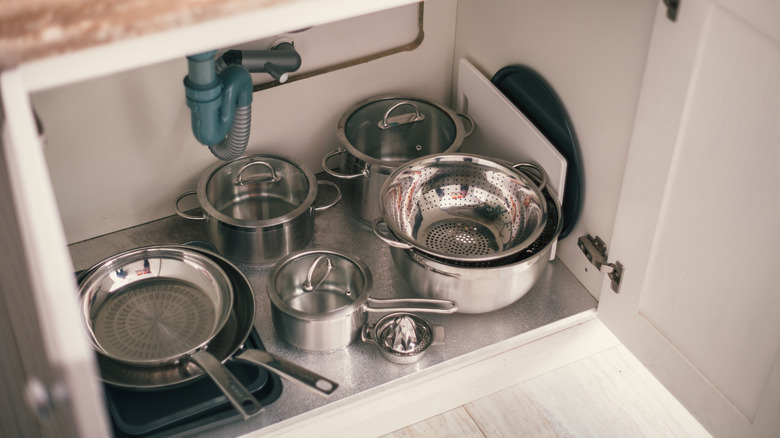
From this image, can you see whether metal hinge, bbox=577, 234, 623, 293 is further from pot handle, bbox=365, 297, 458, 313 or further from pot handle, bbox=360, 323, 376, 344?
pot handle, bbox=360, 323, 376, 344

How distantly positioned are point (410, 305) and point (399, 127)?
18.0 inches

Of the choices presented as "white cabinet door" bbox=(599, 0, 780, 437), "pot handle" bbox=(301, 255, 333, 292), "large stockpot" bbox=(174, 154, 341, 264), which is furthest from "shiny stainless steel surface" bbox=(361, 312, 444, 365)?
"white cabinet door" bbox=(599, 0, 780, 437)

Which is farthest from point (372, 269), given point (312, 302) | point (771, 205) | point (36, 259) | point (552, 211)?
point (36, 259)

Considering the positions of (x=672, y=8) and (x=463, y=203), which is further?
(x=463, y=203)

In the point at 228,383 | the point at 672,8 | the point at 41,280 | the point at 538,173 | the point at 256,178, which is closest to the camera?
the point at 41,280

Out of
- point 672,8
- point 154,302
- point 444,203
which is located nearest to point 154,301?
point 154,302

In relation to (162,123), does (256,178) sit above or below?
below

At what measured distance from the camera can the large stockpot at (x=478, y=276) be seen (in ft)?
4.58

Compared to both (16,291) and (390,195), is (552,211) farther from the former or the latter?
(16,291)

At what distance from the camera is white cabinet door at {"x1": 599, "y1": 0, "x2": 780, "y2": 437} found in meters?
1.02

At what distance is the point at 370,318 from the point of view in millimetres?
1498

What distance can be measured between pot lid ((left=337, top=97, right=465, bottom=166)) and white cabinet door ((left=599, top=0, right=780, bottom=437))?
0.49m

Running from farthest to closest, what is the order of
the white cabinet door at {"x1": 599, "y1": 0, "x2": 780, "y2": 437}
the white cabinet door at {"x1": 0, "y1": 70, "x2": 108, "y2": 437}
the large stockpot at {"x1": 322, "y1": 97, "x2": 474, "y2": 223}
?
the large stockpot at {"x1": 322, "y1": 97, "x2": 474, "y2": 223}
the white cabinet door at {"x1": 599, "y1": 0, "x2": 780, "y2": 437}
the white cabinet door at {"x1": 0, "y1": 70, "x2": 108, "y2": 437}

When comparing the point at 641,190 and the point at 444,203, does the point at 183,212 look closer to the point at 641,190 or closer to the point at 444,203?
the point at 444,203
